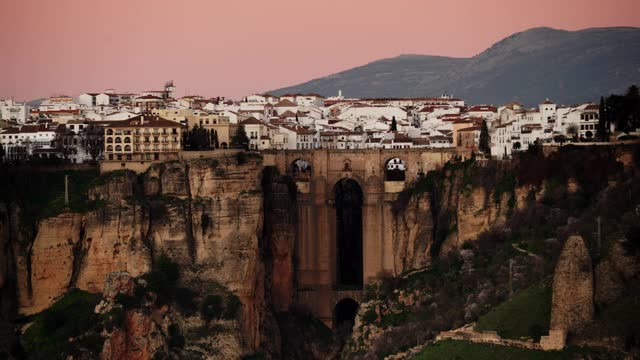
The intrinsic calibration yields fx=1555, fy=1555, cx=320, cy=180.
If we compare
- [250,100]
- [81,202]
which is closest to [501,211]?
[81,202]

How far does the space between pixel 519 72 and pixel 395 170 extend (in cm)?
7763

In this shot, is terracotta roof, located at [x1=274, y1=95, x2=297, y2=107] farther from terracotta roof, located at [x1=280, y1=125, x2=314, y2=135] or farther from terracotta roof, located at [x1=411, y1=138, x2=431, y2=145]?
terracotta roof, located at [x1=411, y1=138, x2=431, y2=145]

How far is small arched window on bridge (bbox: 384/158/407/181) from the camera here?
240 feet

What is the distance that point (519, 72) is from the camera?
494 ft

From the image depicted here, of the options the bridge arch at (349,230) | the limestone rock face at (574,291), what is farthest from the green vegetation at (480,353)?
the bridge arch at (349,230)

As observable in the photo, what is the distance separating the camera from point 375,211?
71.2 m

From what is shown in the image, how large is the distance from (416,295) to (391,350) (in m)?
6.73

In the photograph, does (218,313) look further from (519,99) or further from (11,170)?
(519,99)

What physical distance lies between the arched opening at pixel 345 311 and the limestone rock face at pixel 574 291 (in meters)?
27.5

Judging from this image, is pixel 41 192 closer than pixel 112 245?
No

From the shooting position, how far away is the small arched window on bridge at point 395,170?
240ft

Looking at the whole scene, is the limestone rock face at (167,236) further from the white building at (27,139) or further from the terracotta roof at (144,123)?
the white building at (27,139)

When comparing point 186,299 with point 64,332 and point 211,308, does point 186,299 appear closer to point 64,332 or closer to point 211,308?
point 211,308

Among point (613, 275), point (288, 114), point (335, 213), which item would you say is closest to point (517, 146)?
point (335, 213)
